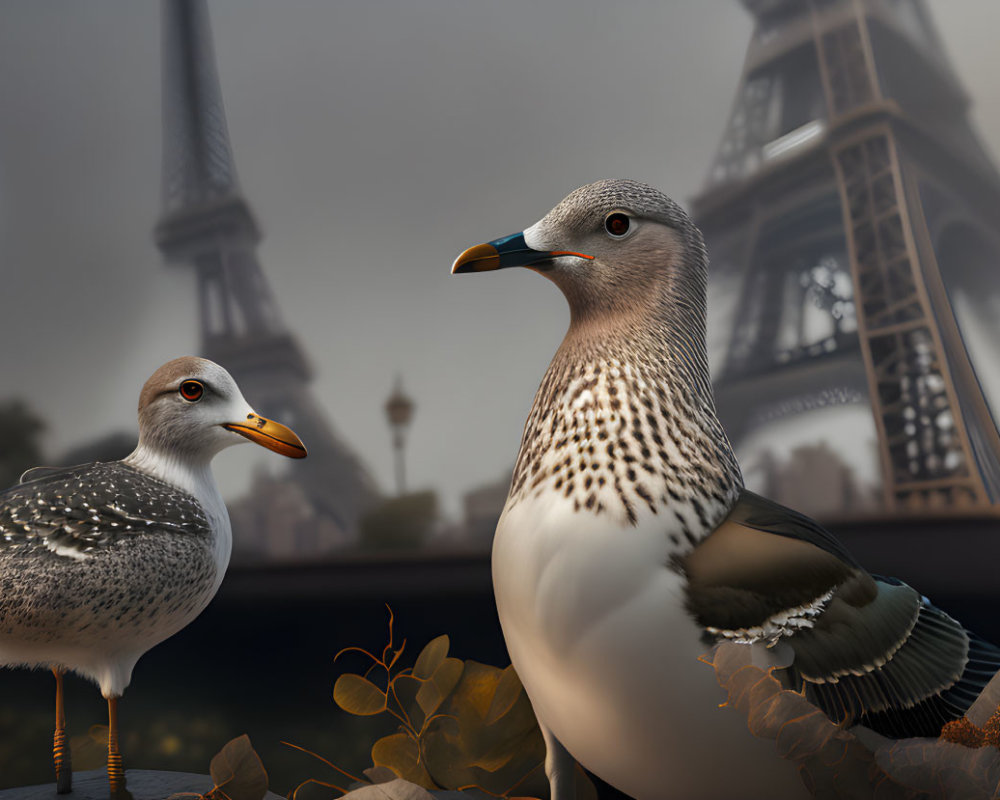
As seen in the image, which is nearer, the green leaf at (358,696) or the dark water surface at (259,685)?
the green leaf at (358,696)

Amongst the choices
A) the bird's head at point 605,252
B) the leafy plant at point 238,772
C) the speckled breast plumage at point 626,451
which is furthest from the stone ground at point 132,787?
the bird's head at point 605,252

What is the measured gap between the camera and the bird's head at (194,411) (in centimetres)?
80

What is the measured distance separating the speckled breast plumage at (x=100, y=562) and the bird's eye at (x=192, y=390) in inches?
4.0

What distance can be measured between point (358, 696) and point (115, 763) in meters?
0.33

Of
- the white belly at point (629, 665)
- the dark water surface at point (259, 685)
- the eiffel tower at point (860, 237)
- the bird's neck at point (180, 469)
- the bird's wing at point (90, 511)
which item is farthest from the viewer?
the eiffel tower at point (860, 237)

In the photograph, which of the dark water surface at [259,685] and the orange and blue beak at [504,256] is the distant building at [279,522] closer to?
the dark water surface at [259,685]

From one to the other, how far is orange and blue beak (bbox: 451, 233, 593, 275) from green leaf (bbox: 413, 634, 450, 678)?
354mm

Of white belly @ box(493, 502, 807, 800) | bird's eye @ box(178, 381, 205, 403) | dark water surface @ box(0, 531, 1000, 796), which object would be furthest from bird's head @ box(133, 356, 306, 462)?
dark water surface @ box(0, 531, 1000, 796)

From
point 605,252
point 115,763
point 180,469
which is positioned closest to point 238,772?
point 115,763

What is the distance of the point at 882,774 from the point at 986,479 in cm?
160

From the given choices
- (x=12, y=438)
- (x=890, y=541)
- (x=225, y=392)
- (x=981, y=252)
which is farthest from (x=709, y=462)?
(x=12, y=438)

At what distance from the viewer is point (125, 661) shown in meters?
0.75

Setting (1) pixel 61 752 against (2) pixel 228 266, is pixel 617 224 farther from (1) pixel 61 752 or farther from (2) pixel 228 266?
(2) pixel 228 266

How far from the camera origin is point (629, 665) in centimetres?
49
